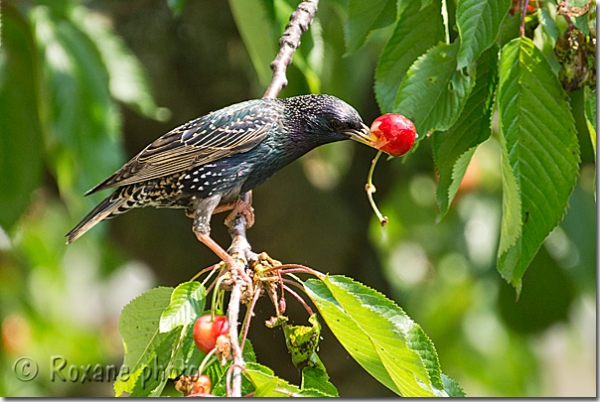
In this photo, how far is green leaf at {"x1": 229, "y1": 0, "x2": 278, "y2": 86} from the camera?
263 cm

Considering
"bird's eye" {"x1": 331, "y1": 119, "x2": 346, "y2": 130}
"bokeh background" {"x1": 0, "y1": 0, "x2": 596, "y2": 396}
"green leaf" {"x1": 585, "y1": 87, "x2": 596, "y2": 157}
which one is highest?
"green leaf" {"x1": 585, "y1": 87, "x2": 596, "y2": 157}

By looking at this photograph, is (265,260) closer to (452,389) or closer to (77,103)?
(452,389)

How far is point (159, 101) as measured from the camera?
4.56m

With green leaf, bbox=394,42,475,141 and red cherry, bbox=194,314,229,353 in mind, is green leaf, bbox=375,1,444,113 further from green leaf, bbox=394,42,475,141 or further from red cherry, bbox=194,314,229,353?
red cherry, bbox=194,314,229,353

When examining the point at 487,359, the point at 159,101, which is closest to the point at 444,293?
the point at 487,359

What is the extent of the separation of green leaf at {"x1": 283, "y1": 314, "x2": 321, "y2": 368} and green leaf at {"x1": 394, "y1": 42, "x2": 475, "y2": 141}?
1.98 ft

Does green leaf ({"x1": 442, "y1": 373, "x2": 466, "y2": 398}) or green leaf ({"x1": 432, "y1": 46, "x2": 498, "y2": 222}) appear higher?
green leaf ({"x1": 432, "y1": 46, "x2": 498, "y2": 222})

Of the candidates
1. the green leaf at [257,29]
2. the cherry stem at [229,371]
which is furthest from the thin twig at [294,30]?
the cherry stem at [229,371]

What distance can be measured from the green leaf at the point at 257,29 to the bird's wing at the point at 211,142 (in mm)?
166

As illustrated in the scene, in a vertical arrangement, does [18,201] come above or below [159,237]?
above

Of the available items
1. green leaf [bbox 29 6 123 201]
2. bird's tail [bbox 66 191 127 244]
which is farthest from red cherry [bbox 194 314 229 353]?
green leaf [bbox 29 6 123 201]

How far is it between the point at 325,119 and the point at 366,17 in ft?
1.96

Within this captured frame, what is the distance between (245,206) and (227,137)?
0.34 meters

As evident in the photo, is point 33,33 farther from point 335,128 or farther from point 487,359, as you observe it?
point 487,359
